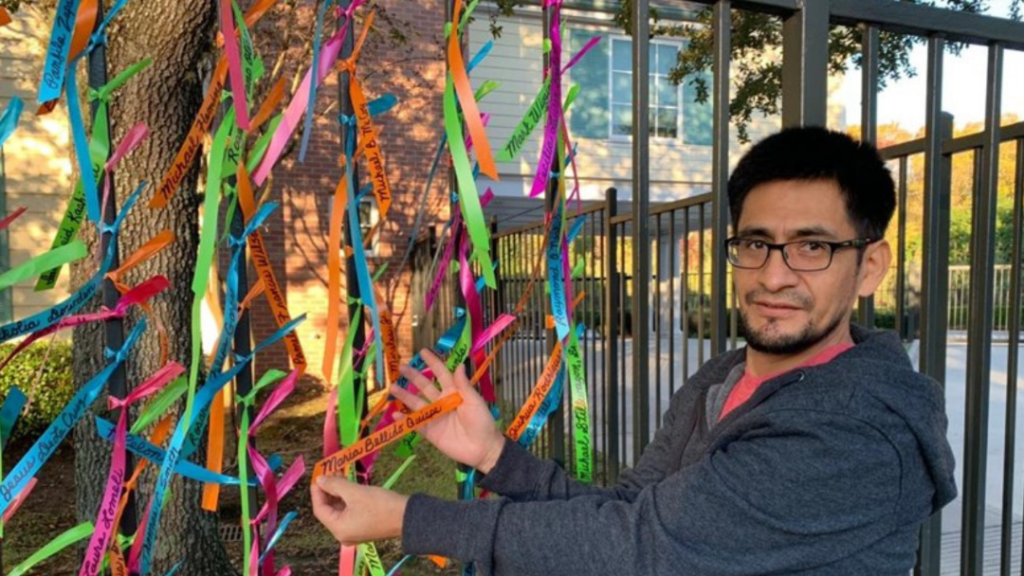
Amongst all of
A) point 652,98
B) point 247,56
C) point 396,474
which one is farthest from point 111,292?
point 652,98

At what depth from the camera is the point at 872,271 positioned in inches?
46.1

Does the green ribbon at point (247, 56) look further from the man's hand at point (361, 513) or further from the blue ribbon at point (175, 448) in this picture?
the man's hand at point (361, 513)

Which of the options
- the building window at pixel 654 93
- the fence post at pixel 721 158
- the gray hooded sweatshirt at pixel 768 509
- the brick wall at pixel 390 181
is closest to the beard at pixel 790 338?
the gray hooded sweatshirt at pixel 768 509

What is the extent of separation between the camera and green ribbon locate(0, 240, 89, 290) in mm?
779

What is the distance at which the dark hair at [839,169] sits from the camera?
3.62 ft

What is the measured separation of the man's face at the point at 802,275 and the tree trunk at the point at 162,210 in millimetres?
1923

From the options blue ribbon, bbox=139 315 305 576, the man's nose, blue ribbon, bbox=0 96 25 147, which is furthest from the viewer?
the man's nose

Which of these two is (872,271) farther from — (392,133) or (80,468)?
(392,133)

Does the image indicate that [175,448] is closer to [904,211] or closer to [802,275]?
[802,275]

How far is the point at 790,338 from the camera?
1.11 metres

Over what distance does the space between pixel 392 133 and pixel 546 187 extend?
7972mm

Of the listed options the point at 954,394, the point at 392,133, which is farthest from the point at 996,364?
the point at 392,133

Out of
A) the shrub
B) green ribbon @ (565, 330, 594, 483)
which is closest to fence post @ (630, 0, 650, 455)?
green ribbon @ (565, 330, 594, 483)

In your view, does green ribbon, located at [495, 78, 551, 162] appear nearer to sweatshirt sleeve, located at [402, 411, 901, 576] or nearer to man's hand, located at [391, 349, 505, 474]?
man's hand, located at [391, 349, 505, 474]
